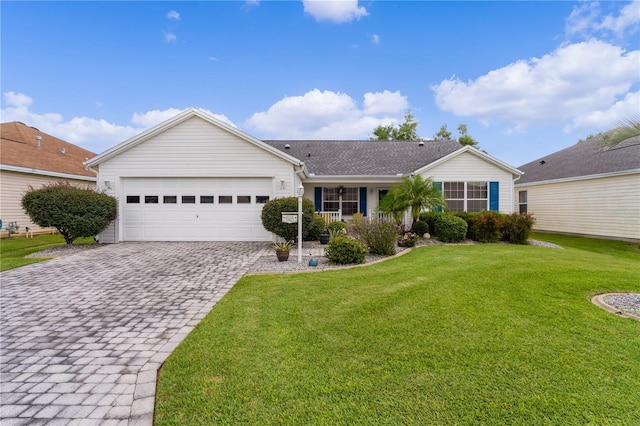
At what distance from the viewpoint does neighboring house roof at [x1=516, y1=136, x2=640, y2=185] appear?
42.4 feet

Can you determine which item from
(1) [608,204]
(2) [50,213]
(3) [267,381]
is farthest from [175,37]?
(1) [608,204]

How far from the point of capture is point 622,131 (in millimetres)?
5039

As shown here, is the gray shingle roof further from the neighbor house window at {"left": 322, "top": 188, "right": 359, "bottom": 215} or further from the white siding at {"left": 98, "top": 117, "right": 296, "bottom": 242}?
the white siding at {"left": 98, "top": 117, "right": 296, "bottom": 242}

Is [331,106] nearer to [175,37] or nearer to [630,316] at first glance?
[175,37]

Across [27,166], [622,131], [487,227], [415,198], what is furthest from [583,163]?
[27,166]

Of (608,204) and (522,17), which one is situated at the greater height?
(522,17)

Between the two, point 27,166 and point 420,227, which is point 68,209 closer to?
point 27,166

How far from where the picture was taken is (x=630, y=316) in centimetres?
399

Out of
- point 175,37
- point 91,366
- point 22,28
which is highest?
point 175,37

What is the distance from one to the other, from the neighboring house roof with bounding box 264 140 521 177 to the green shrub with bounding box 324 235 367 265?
22.4 ft

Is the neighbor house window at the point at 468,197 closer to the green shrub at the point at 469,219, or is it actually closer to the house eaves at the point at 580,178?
the green shrub at the point at 469,219

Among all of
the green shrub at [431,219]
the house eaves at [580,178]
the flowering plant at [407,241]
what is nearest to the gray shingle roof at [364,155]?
the green shrub at [431,219]

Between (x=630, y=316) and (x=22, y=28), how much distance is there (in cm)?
1899

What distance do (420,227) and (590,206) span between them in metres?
9.25
